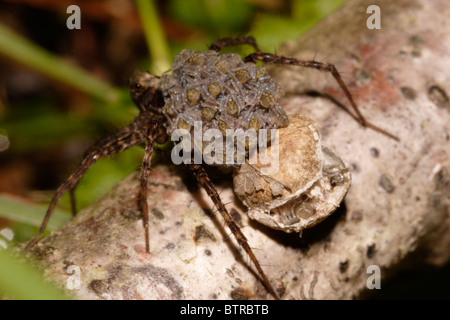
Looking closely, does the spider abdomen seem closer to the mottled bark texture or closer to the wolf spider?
Result: the wolf spider

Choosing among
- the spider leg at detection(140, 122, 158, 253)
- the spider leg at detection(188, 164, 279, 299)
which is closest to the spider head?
the spider leg at detection(140, 122, 158, 253)

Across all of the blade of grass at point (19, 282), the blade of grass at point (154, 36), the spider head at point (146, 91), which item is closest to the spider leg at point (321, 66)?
the spider head at point (146, 91)

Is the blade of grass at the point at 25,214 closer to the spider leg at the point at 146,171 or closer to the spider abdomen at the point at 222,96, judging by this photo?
the spider leg at the point at 146,171

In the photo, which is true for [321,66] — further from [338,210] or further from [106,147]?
[106,147]

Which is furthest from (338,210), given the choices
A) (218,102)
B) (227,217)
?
(218,102)

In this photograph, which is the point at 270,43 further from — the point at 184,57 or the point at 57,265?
the point at 57,265
